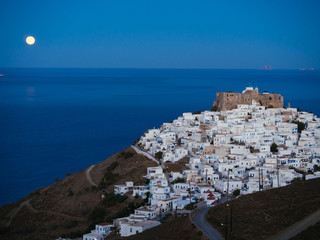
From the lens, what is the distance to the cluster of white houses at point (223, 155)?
81.5 feet

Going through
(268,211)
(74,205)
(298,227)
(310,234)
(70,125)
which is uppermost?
(70,125)

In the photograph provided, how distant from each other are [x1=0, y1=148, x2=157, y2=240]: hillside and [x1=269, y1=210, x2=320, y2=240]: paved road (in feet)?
39.5

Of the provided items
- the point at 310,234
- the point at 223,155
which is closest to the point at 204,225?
the point at 310,234

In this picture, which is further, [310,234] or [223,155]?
[223,155]

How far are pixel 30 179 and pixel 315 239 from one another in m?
31.1

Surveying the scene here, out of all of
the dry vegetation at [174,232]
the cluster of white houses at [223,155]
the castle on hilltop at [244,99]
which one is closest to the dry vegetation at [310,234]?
the dry vegetation at [174,232]

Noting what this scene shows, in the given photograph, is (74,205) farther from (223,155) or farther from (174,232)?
(174,232)

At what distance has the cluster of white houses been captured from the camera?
24.8 metres

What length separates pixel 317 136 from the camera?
115 feet

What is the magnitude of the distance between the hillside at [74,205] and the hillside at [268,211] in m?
8.47

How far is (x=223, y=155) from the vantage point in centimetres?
3153

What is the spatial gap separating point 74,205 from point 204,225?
50.4ft

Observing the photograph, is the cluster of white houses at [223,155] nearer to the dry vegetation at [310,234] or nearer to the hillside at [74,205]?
the hillside at [74,205]

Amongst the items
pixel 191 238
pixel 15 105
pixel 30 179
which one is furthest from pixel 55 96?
pixel 191 238
